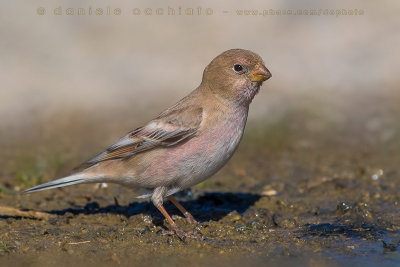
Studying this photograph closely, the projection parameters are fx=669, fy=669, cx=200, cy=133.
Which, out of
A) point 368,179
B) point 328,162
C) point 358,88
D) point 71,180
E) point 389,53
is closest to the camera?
point 71,180

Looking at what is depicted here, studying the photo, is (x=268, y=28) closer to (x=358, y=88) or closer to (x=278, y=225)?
(x=358, y=88)

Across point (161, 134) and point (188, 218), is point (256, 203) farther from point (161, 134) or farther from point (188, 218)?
point (161, 134)

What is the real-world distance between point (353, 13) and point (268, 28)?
172 centimetres

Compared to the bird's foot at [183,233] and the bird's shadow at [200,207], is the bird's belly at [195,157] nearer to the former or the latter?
the bird's foot at [183,233]

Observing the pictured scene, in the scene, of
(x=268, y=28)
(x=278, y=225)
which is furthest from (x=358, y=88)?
(x=278, y=225)

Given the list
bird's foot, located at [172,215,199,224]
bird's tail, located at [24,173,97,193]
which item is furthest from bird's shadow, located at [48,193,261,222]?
bird's tail, located at [24,173,97,193]

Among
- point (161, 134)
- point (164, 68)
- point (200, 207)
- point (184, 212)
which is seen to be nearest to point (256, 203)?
point (200, 207)

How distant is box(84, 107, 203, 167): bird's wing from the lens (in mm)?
6300

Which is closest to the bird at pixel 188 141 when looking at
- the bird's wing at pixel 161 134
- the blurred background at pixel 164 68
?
the bird's wing at pixel 161 134

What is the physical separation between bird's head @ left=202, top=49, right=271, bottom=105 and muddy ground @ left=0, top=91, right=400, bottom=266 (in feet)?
4.03

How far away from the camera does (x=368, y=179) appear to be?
26.3 feet

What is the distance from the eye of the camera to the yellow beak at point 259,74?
6.45 meters

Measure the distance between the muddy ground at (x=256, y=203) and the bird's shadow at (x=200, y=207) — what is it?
0.04 ft

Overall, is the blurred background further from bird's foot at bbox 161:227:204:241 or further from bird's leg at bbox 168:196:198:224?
bird's foot at bbox 161:227:204:241
